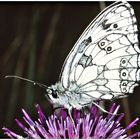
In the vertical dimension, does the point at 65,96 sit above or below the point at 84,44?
below

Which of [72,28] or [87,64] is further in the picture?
[72,28]

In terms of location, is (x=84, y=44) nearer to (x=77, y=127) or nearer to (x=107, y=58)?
(x=107, y=58)

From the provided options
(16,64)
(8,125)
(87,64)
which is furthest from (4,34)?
(87,64)

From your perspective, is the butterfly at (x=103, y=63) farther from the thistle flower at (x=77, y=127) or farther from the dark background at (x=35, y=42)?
the dark background at (x=35, y=42)

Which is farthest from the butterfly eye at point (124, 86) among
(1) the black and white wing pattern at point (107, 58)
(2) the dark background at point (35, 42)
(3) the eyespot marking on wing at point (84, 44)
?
(2) the dark background at point (35, 42)

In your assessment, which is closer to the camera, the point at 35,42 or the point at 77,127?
the point at 77,127

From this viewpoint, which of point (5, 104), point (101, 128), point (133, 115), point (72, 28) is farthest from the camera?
point (72, 28)

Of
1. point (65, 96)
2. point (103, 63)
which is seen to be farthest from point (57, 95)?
point (103, 63)

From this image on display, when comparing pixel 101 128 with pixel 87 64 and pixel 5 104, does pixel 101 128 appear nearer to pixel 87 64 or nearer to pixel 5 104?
pixel 87 64
